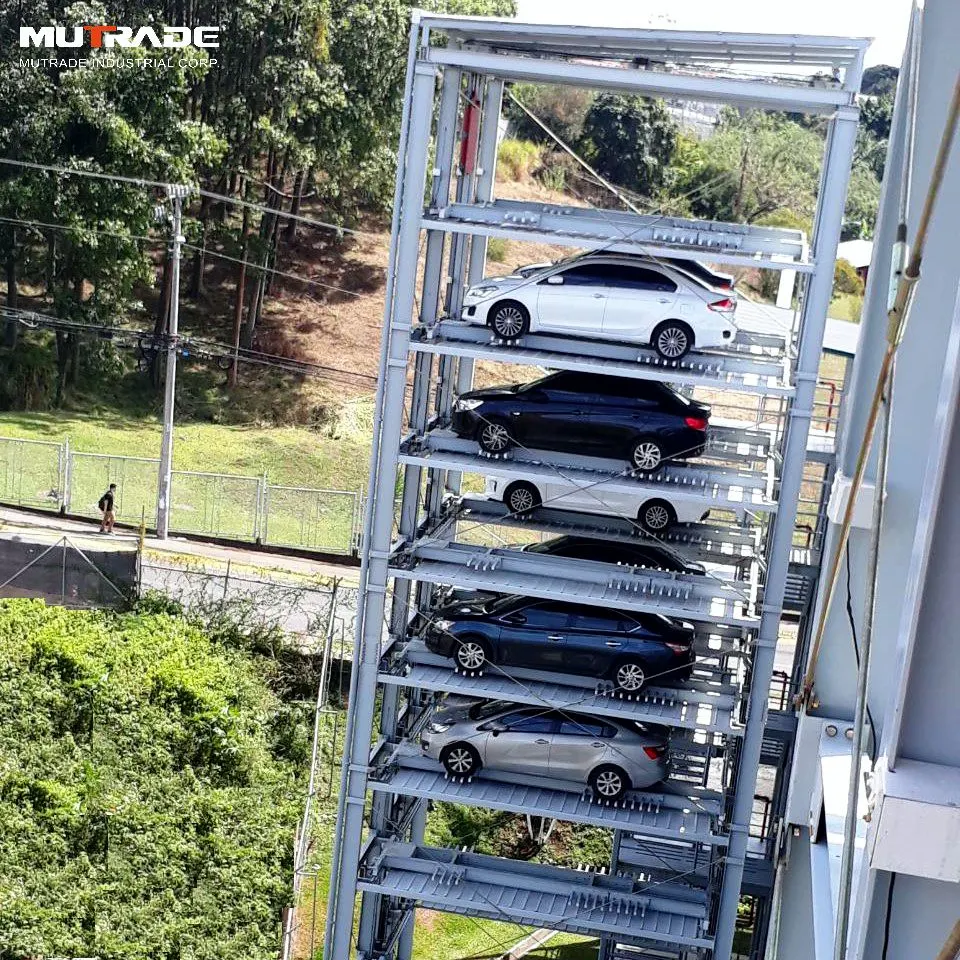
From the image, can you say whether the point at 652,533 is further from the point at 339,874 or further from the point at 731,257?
the point at 339,874

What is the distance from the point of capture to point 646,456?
17578mm

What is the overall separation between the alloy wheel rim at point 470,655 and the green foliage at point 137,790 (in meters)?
6.32

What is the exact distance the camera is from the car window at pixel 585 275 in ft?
59.0

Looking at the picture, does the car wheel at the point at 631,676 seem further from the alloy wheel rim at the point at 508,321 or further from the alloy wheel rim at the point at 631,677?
the alloy wheel rim at the point at 508,321

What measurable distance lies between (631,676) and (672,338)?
446 cm

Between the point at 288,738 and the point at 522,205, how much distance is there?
46.1 ft

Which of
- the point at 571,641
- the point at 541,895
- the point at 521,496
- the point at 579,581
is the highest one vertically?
the point at 521,496

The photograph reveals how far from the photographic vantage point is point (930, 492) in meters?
5.22

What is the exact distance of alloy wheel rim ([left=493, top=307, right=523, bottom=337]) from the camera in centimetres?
1764

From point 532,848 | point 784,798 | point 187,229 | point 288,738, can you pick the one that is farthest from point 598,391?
point 187,229

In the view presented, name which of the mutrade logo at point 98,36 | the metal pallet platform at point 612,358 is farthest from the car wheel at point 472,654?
the mutrade logo at point 98,36

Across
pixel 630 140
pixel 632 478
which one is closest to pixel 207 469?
pixel 632 478

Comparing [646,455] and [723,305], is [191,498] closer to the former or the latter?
[646,455]

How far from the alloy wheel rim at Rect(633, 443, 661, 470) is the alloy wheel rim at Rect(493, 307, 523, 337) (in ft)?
7.39
